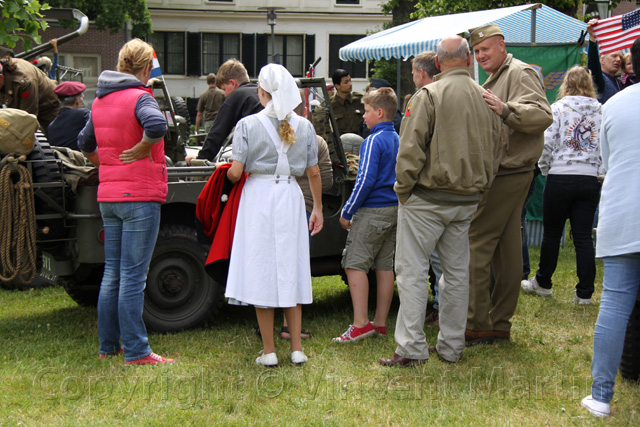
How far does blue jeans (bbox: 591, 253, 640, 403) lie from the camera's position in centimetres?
374

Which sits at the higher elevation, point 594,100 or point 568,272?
point 594,100

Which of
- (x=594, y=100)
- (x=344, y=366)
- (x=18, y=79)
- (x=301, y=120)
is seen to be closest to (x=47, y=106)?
(x=18, y=79)

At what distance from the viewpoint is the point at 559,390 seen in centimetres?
424

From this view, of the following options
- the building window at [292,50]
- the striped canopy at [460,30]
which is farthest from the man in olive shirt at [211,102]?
the building window at [292,50]

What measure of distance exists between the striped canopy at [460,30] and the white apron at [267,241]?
5750 millimetres

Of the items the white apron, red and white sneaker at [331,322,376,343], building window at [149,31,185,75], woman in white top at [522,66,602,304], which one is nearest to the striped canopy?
woman in white top at [522,66,602,304]

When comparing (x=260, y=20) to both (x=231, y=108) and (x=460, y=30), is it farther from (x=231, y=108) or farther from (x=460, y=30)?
Result: (x=231, y=108)

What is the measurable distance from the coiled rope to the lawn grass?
0.66 metres

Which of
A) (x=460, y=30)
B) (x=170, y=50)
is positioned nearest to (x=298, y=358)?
(x=460, y=30)

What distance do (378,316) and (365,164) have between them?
3.79ft

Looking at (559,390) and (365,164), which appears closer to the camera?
(559,390)

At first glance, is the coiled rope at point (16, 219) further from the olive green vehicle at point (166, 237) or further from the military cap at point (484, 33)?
the military cap at point (484, 33)

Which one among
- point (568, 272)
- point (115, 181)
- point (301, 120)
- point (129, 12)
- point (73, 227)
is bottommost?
point (568, 272)

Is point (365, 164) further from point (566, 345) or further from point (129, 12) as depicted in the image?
point (129, 12)
